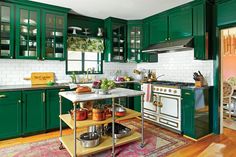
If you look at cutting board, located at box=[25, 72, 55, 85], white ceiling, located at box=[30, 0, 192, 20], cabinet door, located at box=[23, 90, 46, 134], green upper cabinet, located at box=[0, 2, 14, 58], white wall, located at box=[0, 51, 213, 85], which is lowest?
cabinet door, located at box=[23, 90, 46, 134]

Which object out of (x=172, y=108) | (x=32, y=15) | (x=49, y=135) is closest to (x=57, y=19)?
(x=32, y=15)

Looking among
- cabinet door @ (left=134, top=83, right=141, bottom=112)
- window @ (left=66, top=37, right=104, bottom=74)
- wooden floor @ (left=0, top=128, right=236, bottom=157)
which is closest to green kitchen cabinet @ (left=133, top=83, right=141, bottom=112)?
cabinet door @ (left=134, top=83, right=141, bottom=112)

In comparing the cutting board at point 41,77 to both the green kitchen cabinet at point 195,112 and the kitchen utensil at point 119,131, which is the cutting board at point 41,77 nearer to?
the kitchen utensil at point 119,131

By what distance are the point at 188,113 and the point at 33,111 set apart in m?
2.98

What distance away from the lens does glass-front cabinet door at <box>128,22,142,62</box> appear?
4875mm

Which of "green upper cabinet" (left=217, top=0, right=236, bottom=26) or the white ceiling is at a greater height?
the white ceiling

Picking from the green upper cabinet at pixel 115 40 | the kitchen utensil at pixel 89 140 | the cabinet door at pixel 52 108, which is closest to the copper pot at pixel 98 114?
the kitchen utensil at pixel 89 140

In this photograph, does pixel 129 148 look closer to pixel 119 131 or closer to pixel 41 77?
pixel 119 131

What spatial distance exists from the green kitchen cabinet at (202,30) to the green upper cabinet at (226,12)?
16 cm

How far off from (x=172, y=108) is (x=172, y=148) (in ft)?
2.98

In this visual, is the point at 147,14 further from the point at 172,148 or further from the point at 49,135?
the point at 49,135

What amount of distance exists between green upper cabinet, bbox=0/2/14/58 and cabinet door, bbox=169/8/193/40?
11.3ft

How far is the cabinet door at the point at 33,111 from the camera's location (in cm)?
316

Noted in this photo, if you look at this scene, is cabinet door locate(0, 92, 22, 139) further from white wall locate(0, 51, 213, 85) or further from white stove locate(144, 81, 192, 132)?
white stove locate(144, 81, 192, 132)
